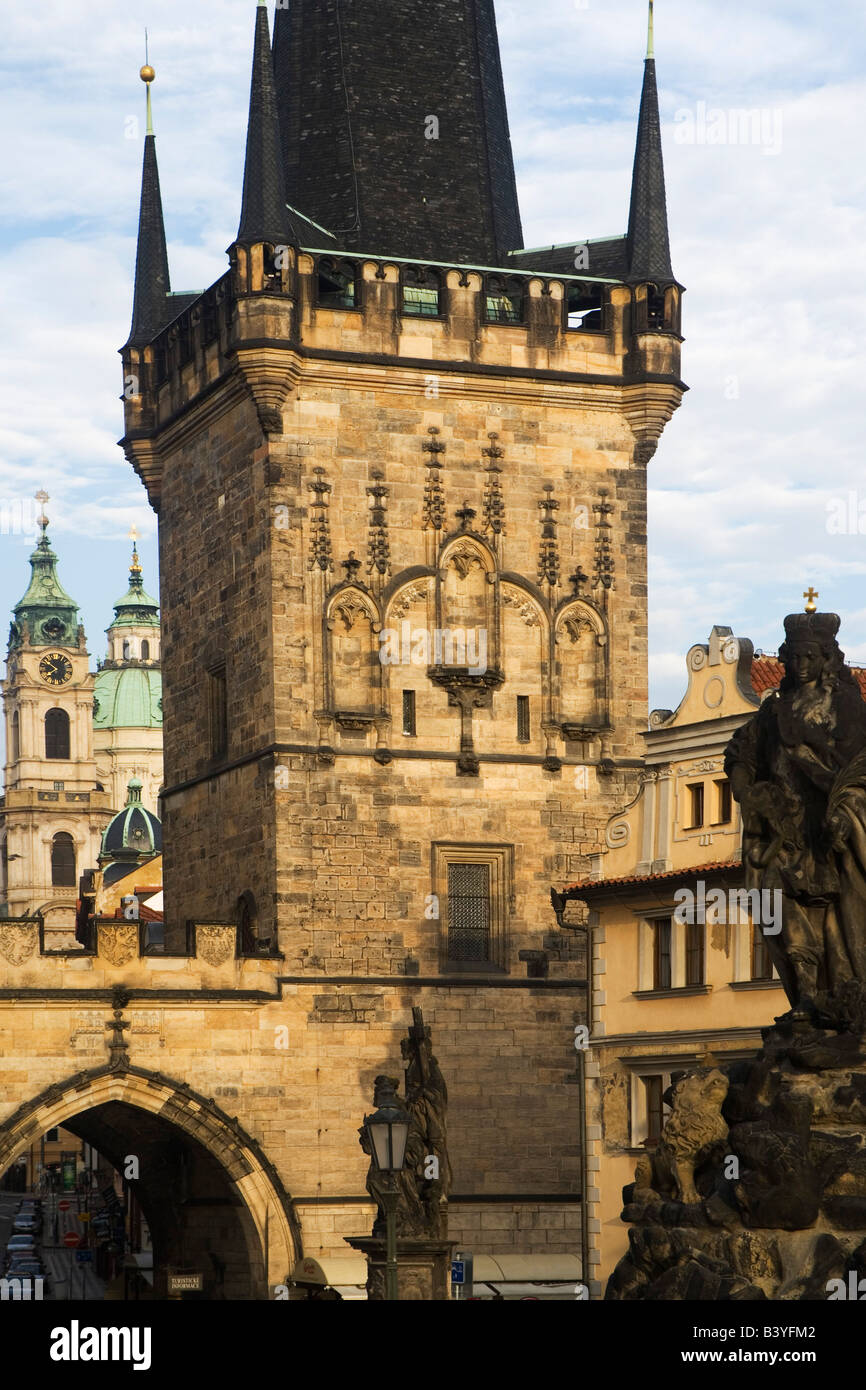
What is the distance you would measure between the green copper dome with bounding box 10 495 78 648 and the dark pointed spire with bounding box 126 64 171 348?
117 metres

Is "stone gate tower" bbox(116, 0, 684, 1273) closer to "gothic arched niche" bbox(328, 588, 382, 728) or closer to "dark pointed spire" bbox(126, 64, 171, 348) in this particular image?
"gothic arched niche" bbox(328, 588, 382, 728)

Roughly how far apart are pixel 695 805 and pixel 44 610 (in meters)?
132

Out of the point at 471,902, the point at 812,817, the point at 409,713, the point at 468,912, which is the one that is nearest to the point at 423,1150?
the point at 468,912

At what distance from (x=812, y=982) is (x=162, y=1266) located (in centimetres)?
2972

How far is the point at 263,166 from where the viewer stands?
3756 centimetres

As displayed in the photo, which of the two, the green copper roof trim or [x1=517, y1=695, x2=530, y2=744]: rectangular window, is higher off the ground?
the green copper roof trim

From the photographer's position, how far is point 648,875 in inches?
1321

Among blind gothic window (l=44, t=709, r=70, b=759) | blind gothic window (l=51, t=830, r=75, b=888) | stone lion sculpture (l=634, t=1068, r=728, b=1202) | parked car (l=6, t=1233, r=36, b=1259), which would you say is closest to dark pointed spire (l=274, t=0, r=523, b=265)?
stone lion sculpture (l=634, t=1068, r=728, b=1202)

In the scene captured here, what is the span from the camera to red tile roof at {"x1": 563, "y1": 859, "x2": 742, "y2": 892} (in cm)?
3216

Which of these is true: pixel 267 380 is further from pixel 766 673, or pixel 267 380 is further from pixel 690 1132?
pixel 690 1132

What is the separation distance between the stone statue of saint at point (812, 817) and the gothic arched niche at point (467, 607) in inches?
1055

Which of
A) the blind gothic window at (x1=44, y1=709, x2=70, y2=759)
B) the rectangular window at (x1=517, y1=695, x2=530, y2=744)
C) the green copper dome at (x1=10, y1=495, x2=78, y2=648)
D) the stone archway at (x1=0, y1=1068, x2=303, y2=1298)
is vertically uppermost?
the green copper dome at (x1=10, y1=495, x2=78, y2=648)

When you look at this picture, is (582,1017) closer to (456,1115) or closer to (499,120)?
(456,1115)
